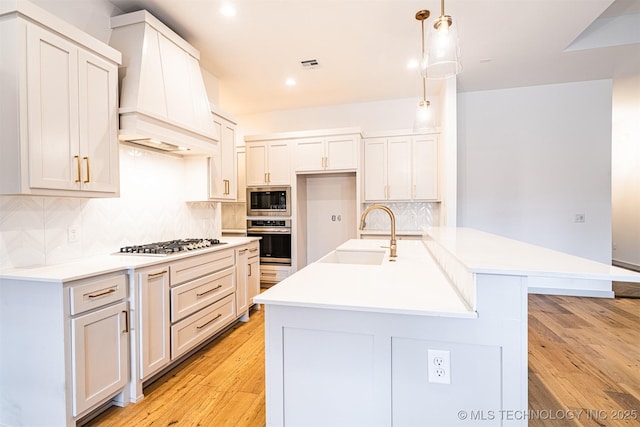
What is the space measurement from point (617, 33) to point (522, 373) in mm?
4055

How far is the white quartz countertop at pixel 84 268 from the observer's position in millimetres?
1598

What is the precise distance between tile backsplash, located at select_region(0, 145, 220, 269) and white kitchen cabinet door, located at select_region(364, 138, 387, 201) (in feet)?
7.17

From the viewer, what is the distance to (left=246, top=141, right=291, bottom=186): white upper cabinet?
4.46m

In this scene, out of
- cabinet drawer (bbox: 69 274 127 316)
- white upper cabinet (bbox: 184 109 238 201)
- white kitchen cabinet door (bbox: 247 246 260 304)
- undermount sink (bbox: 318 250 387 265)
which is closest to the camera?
cabinet drawer (bbox: 69 274 127 316)

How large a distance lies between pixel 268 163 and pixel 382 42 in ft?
7.53

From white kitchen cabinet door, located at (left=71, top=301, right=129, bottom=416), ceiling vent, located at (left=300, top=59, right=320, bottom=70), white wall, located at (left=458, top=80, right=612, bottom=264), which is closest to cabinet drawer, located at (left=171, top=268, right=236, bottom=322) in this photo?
white kitchen cabinet door, located at (left=71, top=301, right=129, bottom=416)

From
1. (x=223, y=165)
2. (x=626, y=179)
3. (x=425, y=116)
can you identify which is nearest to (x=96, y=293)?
(x=223, y=165)

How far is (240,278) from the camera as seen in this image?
3238mm

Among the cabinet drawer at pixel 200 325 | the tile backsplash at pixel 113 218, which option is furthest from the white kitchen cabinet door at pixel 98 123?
Result: the cabinet drawer at pixel 200 325

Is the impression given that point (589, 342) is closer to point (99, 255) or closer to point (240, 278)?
point (240, 278)

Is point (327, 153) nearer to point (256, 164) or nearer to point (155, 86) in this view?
point (256, 164)

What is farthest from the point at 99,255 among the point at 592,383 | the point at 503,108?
the point at 503,108

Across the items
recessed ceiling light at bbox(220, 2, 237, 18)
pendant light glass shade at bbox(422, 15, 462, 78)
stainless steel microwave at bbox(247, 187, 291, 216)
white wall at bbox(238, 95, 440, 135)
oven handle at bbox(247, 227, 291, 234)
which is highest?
recessed ceiling light at bbox(220, 2, 237, 18)

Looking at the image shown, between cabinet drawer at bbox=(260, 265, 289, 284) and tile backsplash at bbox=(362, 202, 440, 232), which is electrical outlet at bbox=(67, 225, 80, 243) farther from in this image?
tile backsplash at bbox=(362, 202, 440, 232)
